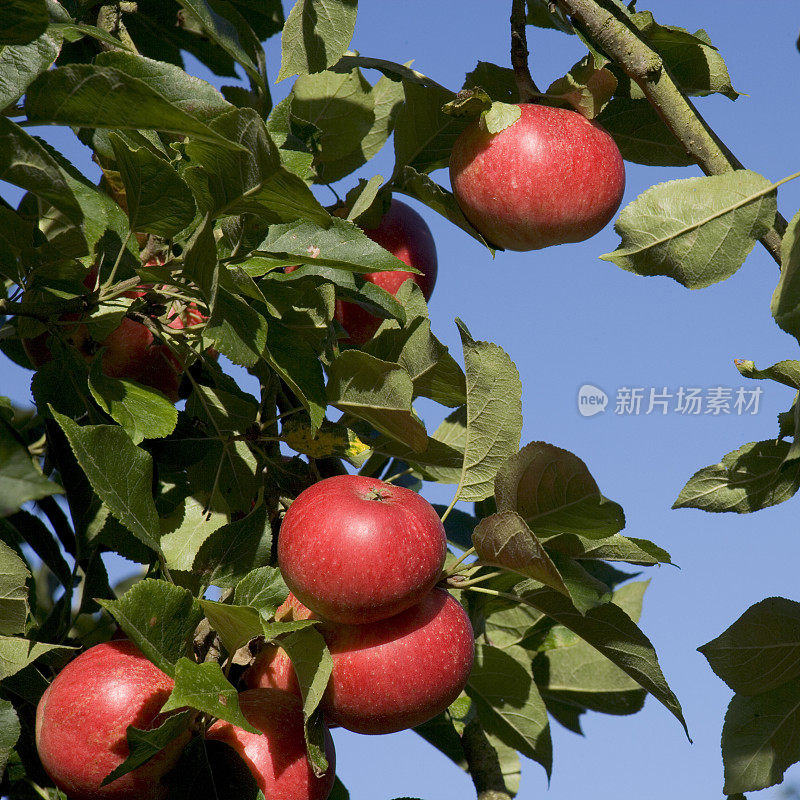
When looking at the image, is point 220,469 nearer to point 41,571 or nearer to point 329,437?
point 329,437

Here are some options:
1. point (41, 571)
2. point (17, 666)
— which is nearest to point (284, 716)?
point (17, 666)

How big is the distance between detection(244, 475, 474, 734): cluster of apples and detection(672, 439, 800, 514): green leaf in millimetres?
385

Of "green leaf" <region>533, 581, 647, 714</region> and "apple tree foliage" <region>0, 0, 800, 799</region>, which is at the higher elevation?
"apple tree foliage" <region>0, 0, 800, 799</region>

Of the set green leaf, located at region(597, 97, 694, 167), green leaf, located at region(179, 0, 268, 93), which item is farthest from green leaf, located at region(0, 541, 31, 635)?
green leaf, located at region(597, 97, 694, 167)

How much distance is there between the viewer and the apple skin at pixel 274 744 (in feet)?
3.61

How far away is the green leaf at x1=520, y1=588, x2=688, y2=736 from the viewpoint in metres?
1.13

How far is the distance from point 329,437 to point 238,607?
16.1 inches

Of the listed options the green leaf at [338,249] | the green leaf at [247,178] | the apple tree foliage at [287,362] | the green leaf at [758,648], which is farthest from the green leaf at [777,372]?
the green leaf at [247,178]

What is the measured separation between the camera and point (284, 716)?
1.13 meters

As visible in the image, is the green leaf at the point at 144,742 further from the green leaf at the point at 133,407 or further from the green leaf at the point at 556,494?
the green leaf at the point at 556,494

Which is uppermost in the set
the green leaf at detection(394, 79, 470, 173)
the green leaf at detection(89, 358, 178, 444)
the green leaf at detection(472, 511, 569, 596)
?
the green leaf at detection(394, 79, 470, 173)

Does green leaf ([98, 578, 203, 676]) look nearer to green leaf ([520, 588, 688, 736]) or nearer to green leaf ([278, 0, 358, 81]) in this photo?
green leaf ([520, 588, 688, 736])

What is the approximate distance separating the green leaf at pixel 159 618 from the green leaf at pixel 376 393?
12.7 inches

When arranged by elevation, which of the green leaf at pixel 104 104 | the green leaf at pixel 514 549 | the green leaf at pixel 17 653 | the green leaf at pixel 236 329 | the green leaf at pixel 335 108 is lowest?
the green leaf at pixel 17 653
